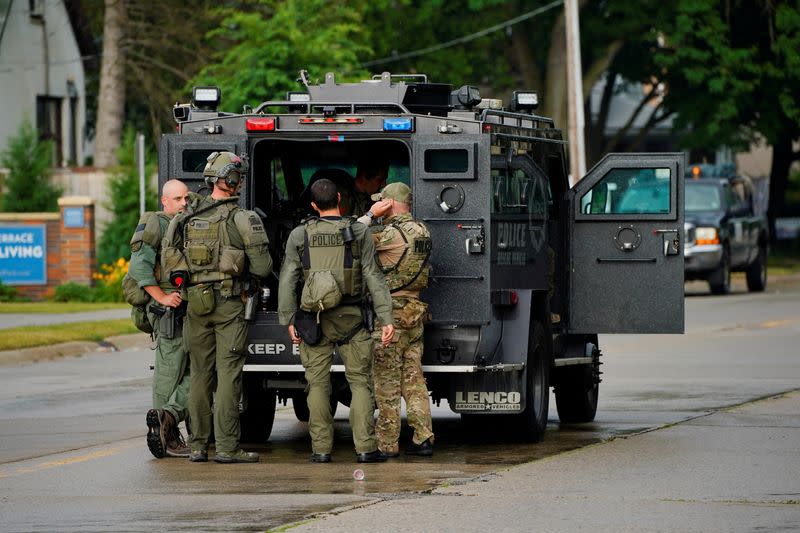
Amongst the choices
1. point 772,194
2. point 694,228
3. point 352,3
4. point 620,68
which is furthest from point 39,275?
point 772,194

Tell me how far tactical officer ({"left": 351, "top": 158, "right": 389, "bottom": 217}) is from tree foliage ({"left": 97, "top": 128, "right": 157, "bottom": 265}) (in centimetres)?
1851

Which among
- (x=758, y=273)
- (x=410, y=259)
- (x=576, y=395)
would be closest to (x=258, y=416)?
(x=410, y=259)

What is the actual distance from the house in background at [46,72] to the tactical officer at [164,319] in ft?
91.3

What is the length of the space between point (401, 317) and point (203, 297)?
4.12 feet

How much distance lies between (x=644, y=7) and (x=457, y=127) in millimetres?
33093

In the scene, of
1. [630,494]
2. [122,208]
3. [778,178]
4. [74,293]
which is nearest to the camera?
[630,494]

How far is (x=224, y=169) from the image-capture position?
10.8 metres

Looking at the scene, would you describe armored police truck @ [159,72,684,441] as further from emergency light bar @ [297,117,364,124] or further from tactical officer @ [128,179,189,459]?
tactical officer @ [128,179,189,459]

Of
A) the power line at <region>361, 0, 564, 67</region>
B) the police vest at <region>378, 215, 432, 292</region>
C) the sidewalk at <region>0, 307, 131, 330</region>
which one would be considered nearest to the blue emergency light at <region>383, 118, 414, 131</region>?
the police vest at <region>378, 215, 432, 292</region>

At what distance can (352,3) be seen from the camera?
42031mm

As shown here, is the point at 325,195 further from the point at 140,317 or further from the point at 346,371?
the point at 140,317

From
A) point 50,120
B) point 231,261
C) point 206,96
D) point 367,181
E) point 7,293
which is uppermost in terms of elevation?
point 50,120

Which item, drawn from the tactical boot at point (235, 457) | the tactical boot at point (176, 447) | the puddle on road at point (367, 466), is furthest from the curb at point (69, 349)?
the tactical boot at point (235, 457)

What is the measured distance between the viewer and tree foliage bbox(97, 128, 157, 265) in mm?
31094
